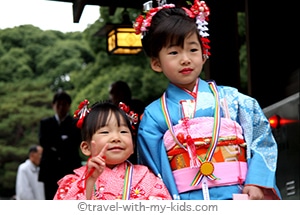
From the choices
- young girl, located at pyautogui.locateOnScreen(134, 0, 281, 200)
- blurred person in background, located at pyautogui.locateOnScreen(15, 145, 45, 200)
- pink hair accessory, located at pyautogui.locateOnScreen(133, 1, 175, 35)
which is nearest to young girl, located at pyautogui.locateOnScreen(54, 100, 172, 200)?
young girl, located at pyautogui.locateOnScreen(134, 0, 281, 200)

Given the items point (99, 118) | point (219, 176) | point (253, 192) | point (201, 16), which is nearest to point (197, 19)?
point (201, 16)

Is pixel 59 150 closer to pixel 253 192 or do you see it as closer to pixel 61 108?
pixel 61 108

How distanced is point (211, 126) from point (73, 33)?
33.3 metres

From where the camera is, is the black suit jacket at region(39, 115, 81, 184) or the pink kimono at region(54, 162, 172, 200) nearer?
the pink kimono at region(54, 162, 172, 200)

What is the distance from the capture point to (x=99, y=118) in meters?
4.10

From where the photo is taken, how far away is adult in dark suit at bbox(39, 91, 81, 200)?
29.8 feet

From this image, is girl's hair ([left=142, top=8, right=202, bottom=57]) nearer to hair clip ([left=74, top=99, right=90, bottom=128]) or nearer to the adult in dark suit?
hair clip ([left=74, top=99, right=90, bottom=128])

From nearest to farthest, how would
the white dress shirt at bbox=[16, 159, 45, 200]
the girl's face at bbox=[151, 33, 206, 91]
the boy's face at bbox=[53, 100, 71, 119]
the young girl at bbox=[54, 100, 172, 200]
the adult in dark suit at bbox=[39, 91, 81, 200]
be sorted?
the young girl at bbox=[54, 100, 172, 200], the girl's face at bbox=[151, 33, 206, 91], the adult in dark suit at bbox=[39, 91, 81, 200], the boy's face at bbox=[53, 100, 71, 119], the white dress shirt at bbox=[16, 159, 45, 200]

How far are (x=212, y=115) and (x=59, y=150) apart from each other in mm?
5325

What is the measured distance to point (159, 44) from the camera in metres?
4.14

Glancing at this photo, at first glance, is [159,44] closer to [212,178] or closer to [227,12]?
[212,178]

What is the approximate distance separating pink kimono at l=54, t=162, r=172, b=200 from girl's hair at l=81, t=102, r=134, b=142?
0.79 feet
